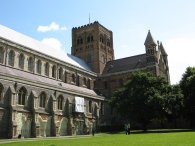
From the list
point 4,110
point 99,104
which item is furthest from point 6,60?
point 99,104

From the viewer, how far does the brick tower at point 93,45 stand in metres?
74.0

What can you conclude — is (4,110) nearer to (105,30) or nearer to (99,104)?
(99,104)

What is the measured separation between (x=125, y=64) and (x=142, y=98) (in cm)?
2498

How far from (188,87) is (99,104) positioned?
65.3 ft

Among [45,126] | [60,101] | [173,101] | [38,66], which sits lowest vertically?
[45,126]

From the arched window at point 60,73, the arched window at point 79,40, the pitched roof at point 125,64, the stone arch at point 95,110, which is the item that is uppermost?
the arched window at point 79,40

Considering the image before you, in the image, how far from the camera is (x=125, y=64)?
71.6 m

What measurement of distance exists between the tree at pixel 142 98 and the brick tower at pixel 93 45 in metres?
22.9

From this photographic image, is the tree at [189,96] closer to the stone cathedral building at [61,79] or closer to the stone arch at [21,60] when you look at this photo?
the stone cathedral building at [61,79]

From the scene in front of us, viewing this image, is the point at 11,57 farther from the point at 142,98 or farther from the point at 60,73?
the point at 142,98

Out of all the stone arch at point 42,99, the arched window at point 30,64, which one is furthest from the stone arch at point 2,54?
the stone arch at point 42,99

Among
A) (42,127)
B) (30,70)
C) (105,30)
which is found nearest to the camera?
(42,127)

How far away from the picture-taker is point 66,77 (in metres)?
58.7

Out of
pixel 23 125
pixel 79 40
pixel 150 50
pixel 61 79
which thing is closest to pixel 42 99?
pixel 23 125
